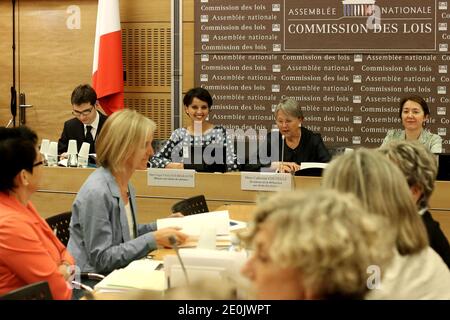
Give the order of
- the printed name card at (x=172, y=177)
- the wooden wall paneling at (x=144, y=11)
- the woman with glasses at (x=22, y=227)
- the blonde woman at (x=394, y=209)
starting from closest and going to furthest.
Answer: the blonde woman at (x=394, y=209), the woman with glasses at (x=22, y=227), the printed name card at (x=172, y=177), the wooden wall paneling at (x=144, y=11)

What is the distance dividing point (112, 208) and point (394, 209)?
5.18 feet

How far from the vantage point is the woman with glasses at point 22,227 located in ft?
7.51

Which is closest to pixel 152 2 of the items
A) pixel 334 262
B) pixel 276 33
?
pixel 276 33

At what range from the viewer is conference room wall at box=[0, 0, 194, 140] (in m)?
6.99

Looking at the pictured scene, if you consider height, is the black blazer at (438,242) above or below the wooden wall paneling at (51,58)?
below

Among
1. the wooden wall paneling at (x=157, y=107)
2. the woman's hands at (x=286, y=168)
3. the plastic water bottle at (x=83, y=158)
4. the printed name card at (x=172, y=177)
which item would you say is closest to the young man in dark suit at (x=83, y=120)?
the plastic water bottle at (x=83, y=158)

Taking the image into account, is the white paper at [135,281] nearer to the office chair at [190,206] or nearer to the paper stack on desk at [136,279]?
the paper stack on desk at [136,279]

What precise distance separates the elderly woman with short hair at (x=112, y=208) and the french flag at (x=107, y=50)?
373 cm

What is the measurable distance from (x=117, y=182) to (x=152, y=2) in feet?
14.2

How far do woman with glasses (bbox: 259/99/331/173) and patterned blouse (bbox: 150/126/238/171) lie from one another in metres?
0.32

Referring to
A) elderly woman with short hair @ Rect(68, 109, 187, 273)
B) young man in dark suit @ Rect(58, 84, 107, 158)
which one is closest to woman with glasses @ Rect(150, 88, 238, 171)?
young man in dark suit @ Rect(58, 84, 107, 158)

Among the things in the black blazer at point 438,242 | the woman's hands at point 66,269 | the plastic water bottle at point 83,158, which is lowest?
the woman's hands at point 66,269

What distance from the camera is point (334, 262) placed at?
47.4 inches

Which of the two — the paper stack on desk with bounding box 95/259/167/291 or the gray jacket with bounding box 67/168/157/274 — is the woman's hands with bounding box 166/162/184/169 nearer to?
the gray jacket with bounding box 67/168/157/274
